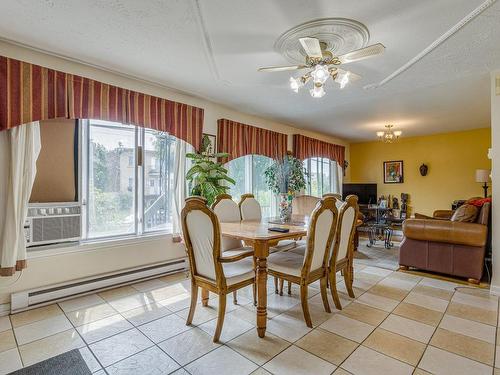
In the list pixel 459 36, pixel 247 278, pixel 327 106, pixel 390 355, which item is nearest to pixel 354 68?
pixel 459 36

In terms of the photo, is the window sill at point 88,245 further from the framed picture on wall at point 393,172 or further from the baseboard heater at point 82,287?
the framed picture on wall at point 393,172

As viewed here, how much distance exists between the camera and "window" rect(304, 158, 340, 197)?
6673 mm

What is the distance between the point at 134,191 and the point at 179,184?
0.57 meters

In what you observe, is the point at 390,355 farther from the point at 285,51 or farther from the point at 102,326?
the point at 285,51

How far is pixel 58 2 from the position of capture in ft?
6.31

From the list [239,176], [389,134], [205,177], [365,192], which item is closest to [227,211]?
[205,177]

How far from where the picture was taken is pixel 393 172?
7359 millimetres

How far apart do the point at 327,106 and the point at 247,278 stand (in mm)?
3335

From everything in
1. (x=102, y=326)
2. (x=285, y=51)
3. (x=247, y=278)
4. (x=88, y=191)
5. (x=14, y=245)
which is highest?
(x=285, y=51)

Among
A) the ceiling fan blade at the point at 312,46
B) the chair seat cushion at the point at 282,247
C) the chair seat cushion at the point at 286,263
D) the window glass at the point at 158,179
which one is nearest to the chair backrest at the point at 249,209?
the chair seat cushion at the point at 282,247

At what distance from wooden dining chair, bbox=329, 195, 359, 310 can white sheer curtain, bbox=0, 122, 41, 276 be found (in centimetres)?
285

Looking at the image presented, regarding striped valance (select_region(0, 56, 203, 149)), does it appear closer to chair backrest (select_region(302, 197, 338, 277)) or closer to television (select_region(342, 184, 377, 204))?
chair backrest (select_region(302, 197, 338, 277))

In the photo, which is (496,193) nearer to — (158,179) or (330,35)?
(330,35)

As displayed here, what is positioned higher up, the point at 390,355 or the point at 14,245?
the point at 14,245
